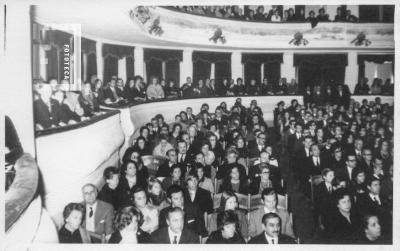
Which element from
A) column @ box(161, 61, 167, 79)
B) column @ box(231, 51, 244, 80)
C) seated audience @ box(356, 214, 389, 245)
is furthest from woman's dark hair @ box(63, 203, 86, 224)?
seated audience @ box(356, 214, 389, 245)

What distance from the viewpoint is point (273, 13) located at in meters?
5.04

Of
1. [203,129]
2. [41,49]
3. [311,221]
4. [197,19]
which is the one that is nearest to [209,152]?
[203,129]

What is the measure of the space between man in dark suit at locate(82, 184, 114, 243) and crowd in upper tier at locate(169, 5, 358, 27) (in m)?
2.39

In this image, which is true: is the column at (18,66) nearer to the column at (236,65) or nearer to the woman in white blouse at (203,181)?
the woman in white blouse at (203,181)

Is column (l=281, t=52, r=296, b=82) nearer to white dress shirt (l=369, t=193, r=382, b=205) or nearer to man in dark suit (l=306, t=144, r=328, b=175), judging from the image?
man in dark suit (l=306, t=144, r=328, b=175)

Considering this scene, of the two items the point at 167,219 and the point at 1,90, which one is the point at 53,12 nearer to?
the point at 1,90

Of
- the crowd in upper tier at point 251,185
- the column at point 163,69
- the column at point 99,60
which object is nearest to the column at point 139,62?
the column at point 163,69

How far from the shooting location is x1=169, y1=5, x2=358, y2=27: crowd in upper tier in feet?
15.1

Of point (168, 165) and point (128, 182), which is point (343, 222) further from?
point (128, 182)

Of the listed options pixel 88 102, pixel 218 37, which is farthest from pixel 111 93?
pixel 218 37

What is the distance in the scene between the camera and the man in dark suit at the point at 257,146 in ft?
15.8

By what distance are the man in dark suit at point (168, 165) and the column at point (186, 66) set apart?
115 cm

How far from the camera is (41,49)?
4.38 m

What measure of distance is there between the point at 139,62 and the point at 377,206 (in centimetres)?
337
